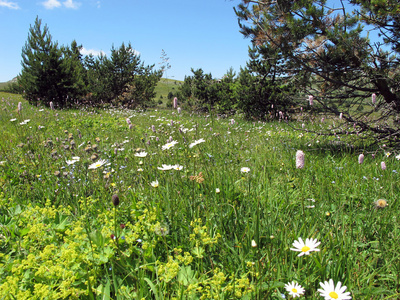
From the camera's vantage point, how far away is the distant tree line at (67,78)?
13477 millimetres

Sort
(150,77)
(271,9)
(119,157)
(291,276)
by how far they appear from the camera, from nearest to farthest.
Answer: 1. (291,276)
2. (119,157)
3. (271,9)
4. (150,77)

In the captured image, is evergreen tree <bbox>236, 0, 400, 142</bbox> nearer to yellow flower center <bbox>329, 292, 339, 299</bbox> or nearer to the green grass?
yellow flower center <bbox>329, 292, 339, 299</bbox>

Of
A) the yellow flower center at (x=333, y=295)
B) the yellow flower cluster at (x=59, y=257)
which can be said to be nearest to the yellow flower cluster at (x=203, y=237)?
the yellow flower cluster at (x=59, y=257)

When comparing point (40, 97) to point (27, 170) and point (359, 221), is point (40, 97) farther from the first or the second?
point (359, 221)

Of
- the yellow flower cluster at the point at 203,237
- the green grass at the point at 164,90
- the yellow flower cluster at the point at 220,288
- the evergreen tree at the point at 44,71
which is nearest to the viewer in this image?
the yellow flower cluster at the point at 220,288

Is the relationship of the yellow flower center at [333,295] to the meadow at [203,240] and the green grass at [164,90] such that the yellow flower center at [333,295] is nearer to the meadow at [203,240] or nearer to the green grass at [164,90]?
the meadow at [203,240]

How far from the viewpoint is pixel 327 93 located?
15.4 feet

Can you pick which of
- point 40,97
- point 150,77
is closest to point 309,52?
point 40,97

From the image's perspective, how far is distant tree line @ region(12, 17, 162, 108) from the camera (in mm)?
13477

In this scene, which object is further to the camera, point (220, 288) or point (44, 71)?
point (44, 71)

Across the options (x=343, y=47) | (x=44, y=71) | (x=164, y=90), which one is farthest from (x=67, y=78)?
(x=164, y=90)

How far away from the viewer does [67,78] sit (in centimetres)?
1422

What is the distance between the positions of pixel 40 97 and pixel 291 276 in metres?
16.3

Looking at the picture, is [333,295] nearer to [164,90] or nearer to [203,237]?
[203,237]
